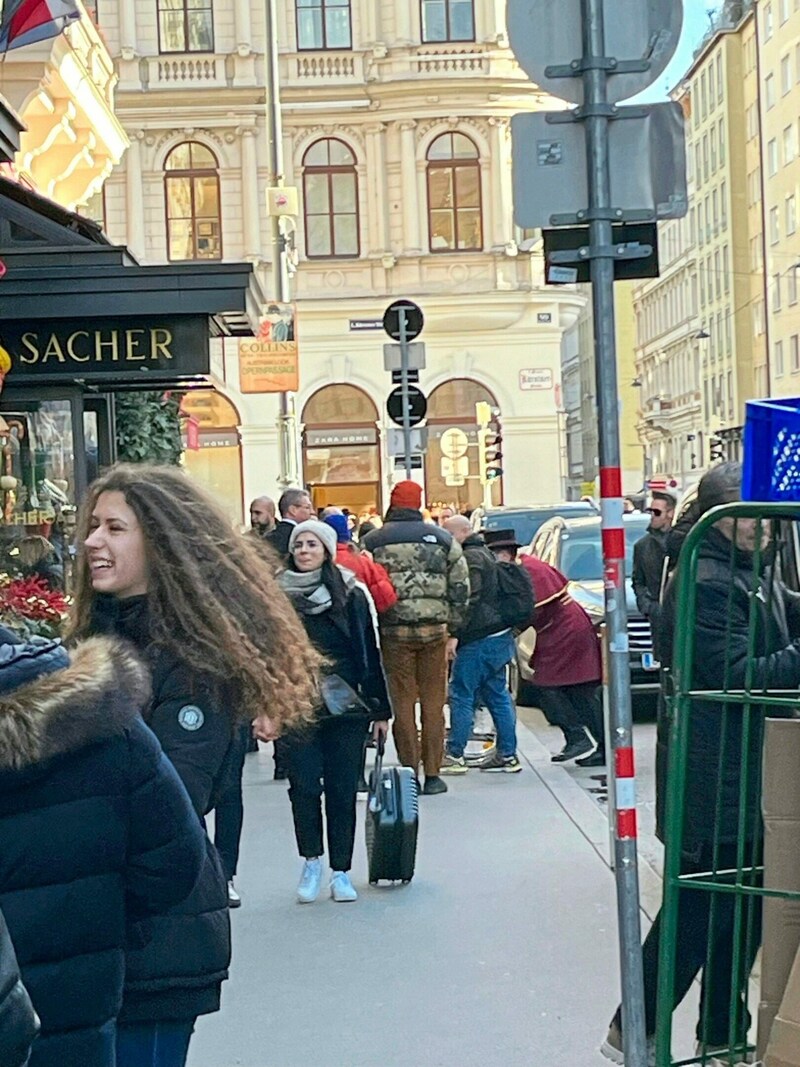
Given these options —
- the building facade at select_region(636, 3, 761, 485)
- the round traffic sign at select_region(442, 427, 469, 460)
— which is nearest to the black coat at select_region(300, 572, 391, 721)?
the round traffic sign at select_region(442, 427, 469, 460)

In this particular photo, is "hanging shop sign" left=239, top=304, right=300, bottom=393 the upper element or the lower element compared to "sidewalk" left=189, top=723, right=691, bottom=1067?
upper

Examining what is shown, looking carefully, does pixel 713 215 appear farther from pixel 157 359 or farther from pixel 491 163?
pixel 157 359

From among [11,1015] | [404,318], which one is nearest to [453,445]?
[404,318]

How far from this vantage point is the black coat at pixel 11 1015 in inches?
94.2

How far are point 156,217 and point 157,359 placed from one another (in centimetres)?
2778

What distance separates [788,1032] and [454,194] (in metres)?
36.6

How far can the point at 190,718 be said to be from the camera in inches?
162

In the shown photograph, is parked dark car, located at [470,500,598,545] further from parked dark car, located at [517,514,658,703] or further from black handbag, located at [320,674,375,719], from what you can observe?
black handbag, located at [320,674,375,719]

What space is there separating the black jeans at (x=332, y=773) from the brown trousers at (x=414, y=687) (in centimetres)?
310

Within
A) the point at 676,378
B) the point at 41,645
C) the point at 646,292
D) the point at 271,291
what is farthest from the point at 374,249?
the point at 646,292

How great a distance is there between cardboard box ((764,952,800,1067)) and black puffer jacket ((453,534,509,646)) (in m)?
8.35

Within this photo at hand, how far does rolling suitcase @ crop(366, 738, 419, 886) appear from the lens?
8469mm

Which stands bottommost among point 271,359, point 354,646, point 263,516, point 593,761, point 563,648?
point 593,761

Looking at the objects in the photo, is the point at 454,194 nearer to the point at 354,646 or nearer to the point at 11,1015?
the point at 354,646
